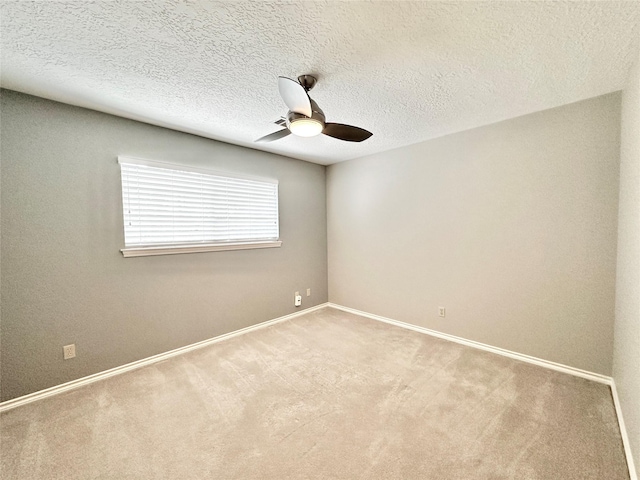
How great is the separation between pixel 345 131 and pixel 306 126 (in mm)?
383

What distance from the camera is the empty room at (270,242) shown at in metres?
1.37

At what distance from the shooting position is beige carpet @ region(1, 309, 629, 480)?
4.53 ft

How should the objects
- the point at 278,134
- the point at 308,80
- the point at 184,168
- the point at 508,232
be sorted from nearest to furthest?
1. the point at 308,80
2. the point at 278,134
3. the point at 508,232
4. the point at 184,168

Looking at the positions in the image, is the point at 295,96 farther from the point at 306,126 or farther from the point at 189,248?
the point at 189,248

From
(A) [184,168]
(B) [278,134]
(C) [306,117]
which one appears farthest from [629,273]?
(A) [184,168]

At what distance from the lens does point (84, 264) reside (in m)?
2.20

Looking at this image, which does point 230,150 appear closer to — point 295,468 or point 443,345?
point 295,468

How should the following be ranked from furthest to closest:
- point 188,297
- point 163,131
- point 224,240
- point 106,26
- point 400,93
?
point 224,240
point 188,297
point 163,131
point 400,93
point 106,26

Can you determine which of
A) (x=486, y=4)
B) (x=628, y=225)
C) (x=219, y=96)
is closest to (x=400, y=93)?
(x=486, y=4)

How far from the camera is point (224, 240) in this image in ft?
10.2

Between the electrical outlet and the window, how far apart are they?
0.85 meters

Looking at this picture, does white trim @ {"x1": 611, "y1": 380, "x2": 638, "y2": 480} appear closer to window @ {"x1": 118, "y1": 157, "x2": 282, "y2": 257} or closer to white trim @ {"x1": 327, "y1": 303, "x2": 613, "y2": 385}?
white trim @ {"x1": 327, "y1": 303, "x2": 613, "y2": 385}

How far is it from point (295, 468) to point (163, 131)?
10.1 feet

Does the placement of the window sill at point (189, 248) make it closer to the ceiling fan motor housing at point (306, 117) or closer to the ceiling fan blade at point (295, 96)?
the ceiling fan motor housing at point (306, 117)
